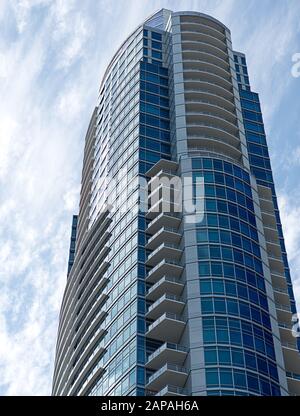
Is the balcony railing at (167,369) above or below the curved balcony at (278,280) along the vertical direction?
below

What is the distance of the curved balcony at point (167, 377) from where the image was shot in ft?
254

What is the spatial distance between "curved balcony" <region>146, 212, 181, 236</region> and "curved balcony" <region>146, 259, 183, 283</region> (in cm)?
656

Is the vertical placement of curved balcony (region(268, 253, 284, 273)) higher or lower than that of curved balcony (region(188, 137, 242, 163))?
lower

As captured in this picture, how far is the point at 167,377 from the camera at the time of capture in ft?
255

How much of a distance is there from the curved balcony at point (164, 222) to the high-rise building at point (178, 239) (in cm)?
14

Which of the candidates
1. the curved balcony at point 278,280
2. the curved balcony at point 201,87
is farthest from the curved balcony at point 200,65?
the curved balcony at point 278,280

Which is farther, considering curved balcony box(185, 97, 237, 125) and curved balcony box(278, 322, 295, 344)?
curved balcony box(185, 97, 237, 125)

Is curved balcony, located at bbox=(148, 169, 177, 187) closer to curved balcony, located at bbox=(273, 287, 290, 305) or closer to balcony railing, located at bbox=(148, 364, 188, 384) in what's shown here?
curved balcony, located at bbox=(273, 287, 290, 305)

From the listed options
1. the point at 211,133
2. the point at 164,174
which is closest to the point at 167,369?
the point at 164,174

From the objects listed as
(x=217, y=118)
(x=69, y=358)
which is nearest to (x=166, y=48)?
(x=217, y=118)

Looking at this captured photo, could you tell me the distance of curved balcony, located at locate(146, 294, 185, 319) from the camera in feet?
279

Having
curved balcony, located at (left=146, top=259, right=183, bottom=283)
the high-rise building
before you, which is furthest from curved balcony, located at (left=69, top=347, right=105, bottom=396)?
curved balcony, located at (left=146, top=259, right=183, bottom=283)

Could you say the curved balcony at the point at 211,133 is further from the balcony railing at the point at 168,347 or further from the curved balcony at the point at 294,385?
the curved balcony at the point at 294,385
